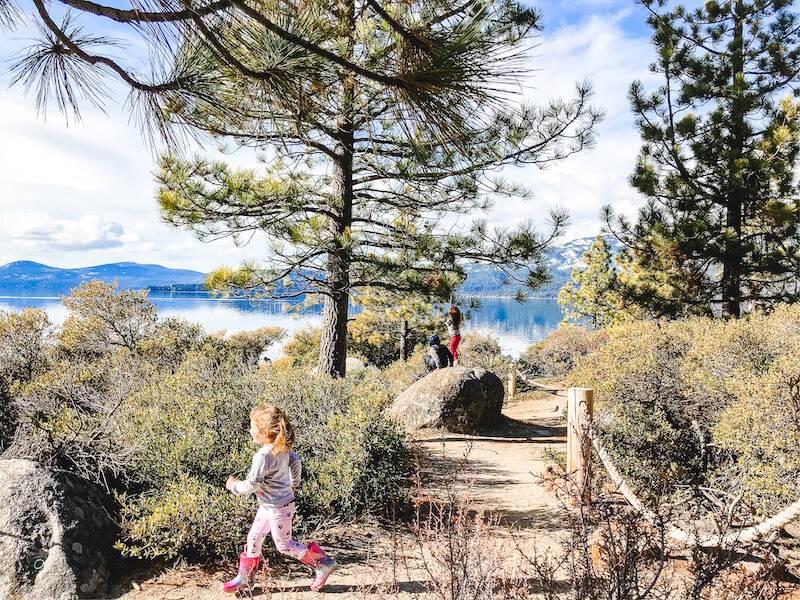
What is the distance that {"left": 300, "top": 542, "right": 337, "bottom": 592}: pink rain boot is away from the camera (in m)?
3.63

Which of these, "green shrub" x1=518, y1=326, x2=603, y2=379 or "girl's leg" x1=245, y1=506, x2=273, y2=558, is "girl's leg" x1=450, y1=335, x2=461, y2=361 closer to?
"green shrub" x1=518, y1=326, x2=603, y2=379

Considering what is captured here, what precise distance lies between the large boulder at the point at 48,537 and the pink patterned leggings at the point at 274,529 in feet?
3.80

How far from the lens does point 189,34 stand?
2.64m

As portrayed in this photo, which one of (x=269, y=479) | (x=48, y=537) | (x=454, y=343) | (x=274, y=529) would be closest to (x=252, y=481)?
(x=269, y=479)

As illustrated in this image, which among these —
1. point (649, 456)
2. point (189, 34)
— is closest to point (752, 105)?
point (649, 456)

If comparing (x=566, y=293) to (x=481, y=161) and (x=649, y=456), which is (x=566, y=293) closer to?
(x=481, y=161)

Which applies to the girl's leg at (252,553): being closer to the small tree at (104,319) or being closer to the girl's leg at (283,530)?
the girl's leg at (283,530)

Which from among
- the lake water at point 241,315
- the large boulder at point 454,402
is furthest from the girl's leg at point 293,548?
the large boulder at point 454,402

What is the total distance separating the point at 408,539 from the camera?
4.63 m

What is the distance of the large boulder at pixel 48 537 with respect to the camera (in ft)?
11.0

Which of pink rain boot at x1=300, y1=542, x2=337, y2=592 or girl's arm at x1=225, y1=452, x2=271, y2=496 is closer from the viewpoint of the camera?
girl's arm at x1=225, y1=452, x2=271, y2=496

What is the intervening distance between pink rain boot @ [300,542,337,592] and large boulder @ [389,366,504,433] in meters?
5.62

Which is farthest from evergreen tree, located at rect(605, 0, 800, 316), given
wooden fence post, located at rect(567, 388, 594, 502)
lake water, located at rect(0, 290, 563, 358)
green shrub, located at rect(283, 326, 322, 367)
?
green shrub, located at rect(283, 326, 322, 367)

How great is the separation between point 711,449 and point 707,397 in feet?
1.88
